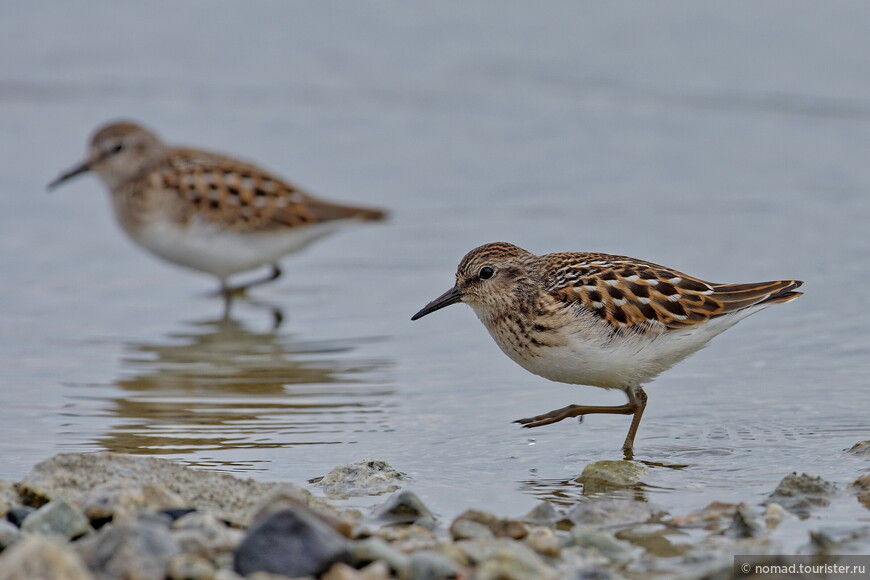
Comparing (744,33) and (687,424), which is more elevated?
(744,33)

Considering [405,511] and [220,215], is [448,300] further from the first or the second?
[220,215]

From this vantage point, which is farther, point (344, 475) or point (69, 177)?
point (69, 177)

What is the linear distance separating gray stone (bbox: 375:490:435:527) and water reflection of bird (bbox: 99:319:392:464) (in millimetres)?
1469

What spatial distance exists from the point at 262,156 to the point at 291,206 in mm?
3312

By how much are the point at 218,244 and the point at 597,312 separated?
5.06 m

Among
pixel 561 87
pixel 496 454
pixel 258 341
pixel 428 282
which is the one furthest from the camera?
pixel 561 87

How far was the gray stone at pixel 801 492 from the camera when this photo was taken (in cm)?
563

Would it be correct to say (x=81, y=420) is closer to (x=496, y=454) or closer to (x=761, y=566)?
(x=496, y=454)

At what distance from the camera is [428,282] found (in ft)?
35.8

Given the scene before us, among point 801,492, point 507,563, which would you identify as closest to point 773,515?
point 801,492

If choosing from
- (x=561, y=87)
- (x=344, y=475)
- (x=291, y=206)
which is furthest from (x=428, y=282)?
(x=561, y=87)

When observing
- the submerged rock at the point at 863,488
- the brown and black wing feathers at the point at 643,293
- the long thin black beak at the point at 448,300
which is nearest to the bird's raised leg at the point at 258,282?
the long thin black beak at the point at 448,300

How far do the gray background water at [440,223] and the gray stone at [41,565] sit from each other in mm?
2113

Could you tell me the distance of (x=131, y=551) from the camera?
442cm
